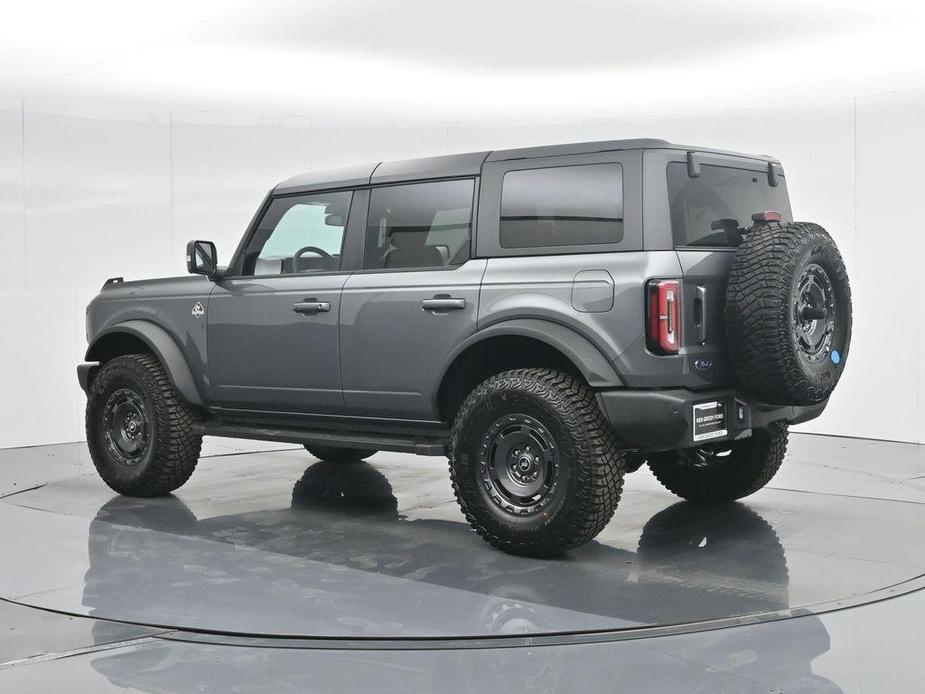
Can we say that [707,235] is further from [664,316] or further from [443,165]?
[443,165]

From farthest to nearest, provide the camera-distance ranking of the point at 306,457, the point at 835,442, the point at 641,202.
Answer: the point at 835,442 < the point at 306,457 < the point at 641,202

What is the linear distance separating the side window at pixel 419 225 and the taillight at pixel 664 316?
3.72 feet

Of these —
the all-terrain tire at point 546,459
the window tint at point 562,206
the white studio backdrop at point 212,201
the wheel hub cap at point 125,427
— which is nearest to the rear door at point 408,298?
the window tint at point 562,206

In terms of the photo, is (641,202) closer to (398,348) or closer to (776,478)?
(398,348)

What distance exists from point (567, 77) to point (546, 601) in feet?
24.4

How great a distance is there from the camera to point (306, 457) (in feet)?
29.3

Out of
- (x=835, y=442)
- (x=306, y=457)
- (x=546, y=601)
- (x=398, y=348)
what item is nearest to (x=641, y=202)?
(x=398, y=348)

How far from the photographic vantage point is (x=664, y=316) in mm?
4941

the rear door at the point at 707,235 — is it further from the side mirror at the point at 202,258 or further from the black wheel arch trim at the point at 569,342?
the side mirror at the point at 202,258

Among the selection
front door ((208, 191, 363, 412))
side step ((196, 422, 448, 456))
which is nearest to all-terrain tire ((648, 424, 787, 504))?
side step ((196, 422, 448, 456))

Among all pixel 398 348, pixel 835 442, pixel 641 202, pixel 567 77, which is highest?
pixel 567 77

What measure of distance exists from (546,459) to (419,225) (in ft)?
4.93

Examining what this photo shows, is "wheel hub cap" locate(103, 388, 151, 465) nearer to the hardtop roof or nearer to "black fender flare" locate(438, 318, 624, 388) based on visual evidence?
the hardtop roof

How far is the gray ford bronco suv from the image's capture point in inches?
199
